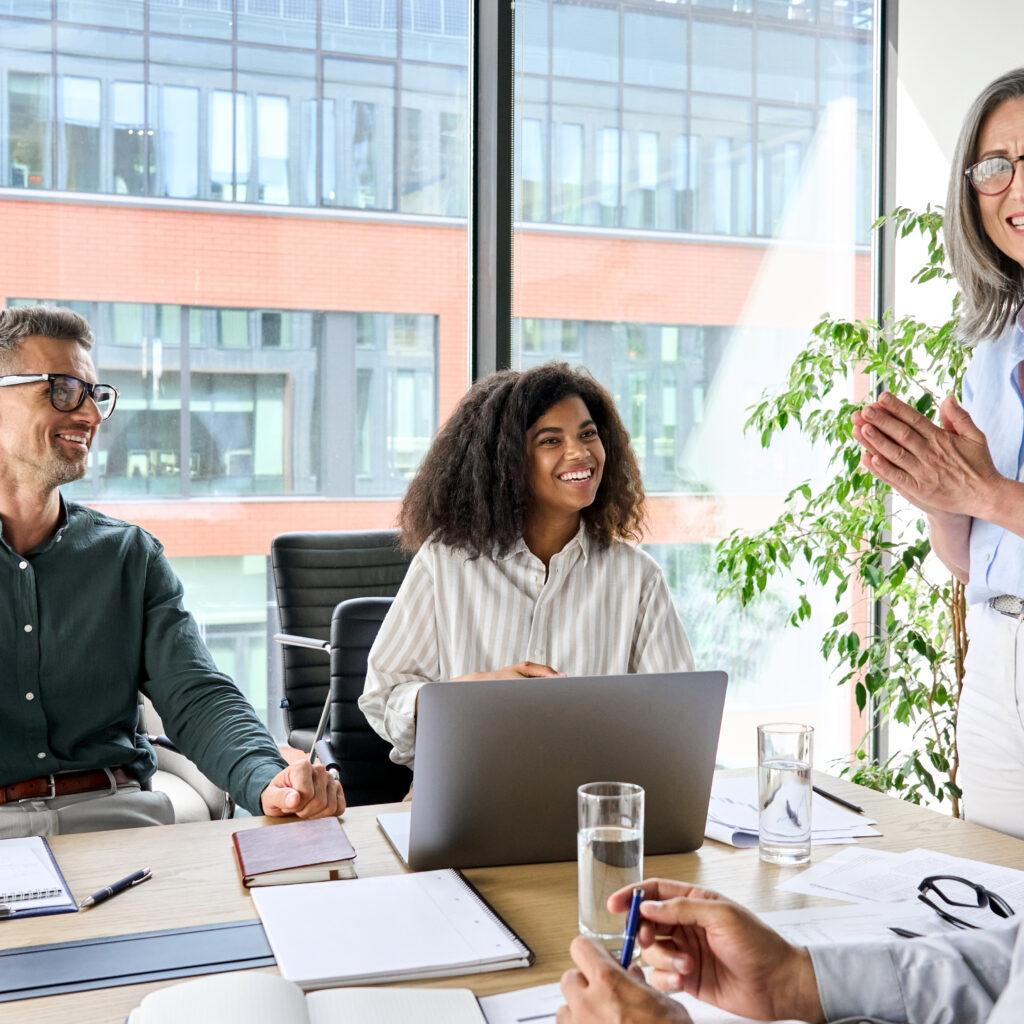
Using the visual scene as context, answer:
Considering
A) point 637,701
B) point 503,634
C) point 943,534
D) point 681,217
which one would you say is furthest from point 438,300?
point 637,701

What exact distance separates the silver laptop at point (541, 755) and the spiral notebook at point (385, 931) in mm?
73

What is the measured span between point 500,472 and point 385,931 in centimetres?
121

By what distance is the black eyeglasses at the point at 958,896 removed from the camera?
1208 millimetres

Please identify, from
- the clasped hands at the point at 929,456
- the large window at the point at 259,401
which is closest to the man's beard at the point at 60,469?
the large window at the point at 259,401

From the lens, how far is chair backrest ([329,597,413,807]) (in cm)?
254

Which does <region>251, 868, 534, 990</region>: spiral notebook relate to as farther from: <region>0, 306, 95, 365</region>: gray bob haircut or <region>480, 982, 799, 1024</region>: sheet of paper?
<region>0, 306, 95, 365</region>: gray bob haircut

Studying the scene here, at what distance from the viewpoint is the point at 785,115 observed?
3.97 metres

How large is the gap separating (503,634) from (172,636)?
24.6 inches

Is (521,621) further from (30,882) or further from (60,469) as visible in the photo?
(30,882)

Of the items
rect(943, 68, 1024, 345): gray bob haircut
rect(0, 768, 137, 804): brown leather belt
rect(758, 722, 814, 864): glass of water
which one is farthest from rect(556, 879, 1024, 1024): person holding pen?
rect(0, 768, 137, 804): brown leather belt

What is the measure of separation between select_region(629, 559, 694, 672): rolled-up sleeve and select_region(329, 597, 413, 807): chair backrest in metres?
0.68

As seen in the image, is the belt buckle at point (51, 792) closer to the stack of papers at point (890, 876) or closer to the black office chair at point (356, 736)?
the black office chair at point (356, 736)

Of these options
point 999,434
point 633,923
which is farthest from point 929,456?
point 633,923

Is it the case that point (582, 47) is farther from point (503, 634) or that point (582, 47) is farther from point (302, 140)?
point (503, 634)
